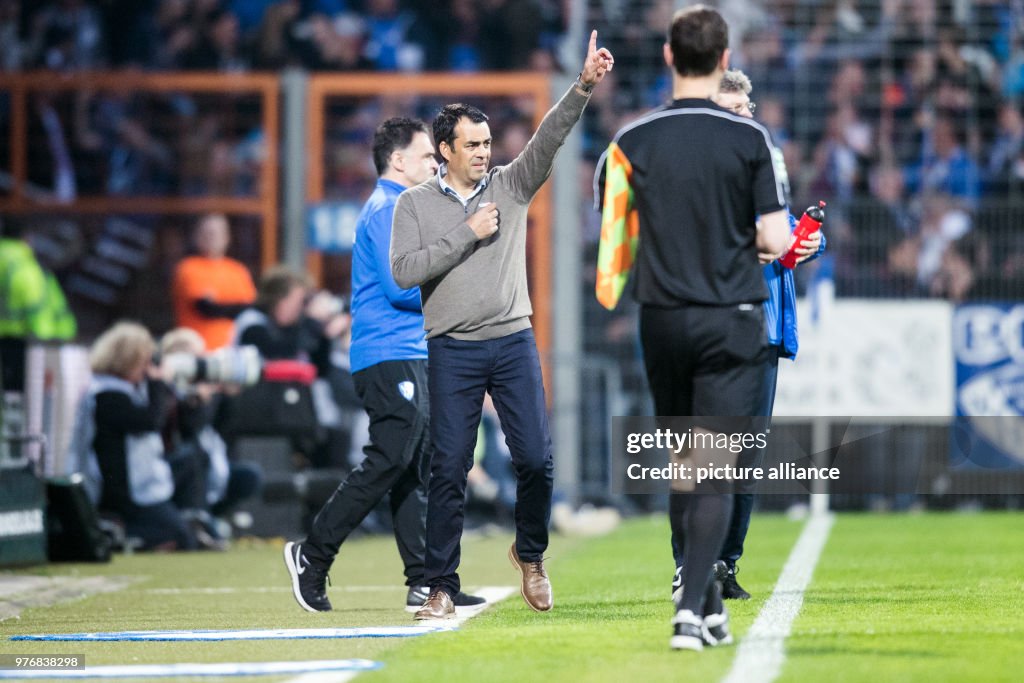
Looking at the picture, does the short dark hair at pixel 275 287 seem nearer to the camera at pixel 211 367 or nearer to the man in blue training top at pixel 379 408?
the camera at pixel 211 367

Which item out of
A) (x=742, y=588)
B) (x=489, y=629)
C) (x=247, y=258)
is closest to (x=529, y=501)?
(x=489, y=629)

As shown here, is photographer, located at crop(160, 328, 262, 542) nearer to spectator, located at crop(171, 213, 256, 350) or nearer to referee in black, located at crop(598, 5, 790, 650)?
spectator, located at crop(171, 213, 256, 350)

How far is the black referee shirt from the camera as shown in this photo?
614cm

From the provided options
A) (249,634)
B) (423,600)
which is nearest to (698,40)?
(249,634)

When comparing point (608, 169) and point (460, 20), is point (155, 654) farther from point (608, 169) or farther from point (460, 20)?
point (460, 20)

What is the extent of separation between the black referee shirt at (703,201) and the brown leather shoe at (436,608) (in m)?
1.88

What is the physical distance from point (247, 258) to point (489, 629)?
11051mm

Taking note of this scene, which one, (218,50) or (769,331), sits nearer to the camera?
(769,331)

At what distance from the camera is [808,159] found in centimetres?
1841

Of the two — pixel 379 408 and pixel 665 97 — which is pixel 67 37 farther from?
pixel 379 408

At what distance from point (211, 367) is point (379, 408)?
19.1ft

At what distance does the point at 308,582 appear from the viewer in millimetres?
8414

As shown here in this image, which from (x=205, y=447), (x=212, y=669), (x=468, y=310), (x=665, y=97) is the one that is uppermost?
(x=665, y=97)

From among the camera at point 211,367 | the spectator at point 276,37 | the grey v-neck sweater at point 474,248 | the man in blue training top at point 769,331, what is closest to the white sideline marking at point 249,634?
the grey v-neck sweater at point 474,248
